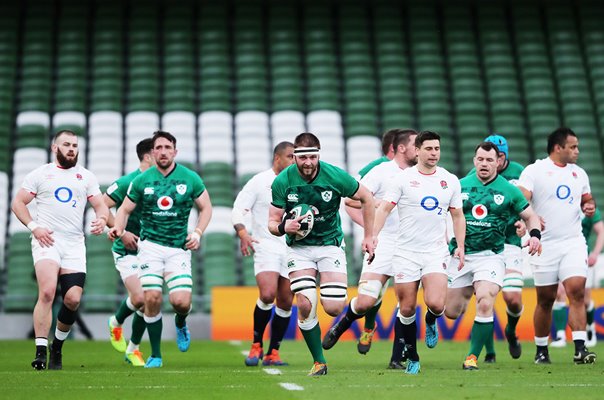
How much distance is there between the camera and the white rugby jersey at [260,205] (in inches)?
500

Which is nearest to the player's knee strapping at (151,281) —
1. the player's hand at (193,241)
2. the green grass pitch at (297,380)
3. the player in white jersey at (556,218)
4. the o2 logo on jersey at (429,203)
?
the player's hand at (193,241)

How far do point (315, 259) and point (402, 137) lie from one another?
2.57 metres

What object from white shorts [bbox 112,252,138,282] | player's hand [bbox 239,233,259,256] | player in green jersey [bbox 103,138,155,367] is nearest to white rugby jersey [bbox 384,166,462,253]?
player's hand [bbox 239,233,259,256]

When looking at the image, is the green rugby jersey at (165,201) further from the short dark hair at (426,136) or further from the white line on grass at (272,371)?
the short dark hair at (426,136)

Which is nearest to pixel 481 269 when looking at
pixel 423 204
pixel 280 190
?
pixel 423 204

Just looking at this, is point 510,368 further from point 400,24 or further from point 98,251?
point 400,24

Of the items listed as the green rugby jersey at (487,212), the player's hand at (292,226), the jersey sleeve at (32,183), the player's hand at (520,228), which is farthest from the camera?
the player's hand at (520,228)

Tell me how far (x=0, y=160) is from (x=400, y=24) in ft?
36.0

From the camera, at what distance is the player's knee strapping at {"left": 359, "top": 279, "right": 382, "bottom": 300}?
1203cm

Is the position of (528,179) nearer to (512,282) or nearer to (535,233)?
(535,233)

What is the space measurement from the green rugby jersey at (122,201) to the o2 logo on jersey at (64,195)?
3.48 feet

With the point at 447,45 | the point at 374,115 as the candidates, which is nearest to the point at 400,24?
the point at 447,45

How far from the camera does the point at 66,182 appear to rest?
11.7 meters

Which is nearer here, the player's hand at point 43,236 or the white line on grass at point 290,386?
the white line on grass at point 290,386
